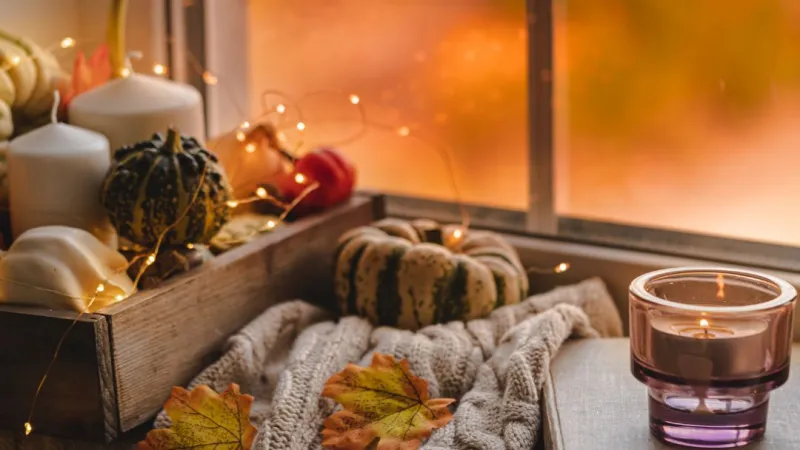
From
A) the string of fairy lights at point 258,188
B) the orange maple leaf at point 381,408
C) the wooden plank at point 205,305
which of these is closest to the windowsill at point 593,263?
the string of fairy lights at point 258,188

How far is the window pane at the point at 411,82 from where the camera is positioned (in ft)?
4.76

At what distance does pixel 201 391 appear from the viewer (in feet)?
3.43

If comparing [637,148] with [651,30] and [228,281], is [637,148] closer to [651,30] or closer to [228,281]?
[651,30]

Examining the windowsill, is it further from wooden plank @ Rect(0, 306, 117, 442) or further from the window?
wooden plank @ Rect(0, 306, 117, 442)

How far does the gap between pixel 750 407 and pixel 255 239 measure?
0.63m

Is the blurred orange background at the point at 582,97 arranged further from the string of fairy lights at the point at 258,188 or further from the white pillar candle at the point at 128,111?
the white pillar candle at the point at 128,111

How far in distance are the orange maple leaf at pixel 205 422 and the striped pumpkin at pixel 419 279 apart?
0.27 meters

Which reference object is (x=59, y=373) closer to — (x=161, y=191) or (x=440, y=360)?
(x=161, y=191)

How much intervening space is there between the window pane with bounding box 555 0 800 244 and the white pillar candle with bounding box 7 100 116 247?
2.02 ft

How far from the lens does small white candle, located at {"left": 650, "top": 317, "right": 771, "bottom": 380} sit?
0.84 m

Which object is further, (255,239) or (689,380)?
(255,239)

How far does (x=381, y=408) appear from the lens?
1025 millimetres

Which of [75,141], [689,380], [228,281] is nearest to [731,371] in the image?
[689,380]

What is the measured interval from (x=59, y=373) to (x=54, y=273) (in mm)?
99
